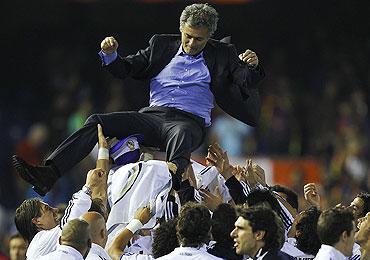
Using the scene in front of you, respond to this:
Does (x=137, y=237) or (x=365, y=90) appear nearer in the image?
(x=137, y=237)

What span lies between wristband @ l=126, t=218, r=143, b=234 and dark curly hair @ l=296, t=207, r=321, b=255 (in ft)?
3.96

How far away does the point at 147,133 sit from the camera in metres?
12.0

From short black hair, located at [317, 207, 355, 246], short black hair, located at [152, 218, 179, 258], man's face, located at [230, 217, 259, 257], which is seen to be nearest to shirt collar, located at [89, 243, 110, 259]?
short black hair, located at [152, 218, 179, 258]

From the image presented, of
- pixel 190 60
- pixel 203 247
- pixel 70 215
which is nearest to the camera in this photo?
pixel 203 247

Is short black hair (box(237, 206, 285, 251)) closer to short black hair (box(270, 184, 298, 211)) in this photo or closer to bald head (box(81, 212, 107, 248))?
bald head (box(81, 212, 107, 248))

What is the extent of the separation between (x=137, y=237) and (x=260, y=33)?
11357 mm

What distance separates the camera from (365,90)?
2156 cm

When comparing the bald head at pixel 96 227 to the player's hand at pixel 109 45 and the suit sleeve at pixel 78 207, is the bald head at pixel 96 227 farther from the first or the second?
the player's hand at pixel 109 45

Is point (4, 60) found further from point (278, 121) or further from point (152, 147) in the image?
point (152, 147)

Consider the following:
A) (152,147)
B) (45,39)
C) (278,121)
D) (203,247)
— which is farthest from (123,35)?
(203,247)

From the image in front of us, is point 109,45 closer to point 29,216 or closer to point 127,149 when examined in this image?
point 127,149

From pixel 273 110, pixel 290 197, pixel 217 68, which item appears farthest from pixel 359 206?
pixel 273 110

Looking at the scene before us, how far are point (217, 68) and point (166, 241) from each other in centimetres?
174

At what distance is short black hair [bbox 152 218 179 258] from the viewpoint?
10895 millimetres
